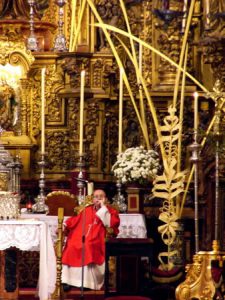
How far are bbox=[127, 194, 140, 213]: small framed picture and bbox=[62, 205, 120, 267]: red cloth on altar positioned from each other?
3.88ft

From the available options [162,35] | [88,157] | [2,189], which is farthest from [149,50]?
[2,189]

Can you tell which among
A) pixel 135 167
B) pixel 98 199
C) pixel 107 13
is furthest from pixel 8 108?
pixel 98 199

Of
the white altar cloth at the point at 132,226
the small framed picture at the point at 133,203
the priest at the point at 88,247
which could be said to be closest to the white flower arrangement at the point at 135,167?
the small framed picture at the point at 133,203

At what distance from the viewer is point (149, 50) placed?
A: 75.7ft

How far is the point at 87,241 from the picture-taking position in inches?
787

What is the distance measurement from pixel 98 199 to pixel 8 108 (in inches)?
122

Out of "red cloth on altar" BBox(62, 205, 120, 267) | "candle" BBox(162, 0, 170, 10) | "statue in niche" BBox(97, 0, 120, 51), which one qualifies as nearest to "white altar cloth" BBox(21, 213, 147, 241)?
"red cloth on altar" BBox(62, 205, 120, 267)

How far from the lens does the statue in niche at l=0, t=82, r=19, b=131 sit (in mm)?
22766

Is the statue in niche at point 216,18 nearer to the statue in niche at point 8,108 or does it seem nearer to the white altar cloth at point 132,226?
the white altar cloth at point 132,226

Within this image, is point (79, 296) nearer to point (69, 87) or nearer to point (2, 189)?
point (2, 189)

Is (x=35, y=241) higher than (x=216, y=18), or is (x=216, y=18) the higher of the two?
(x=216, y=18)

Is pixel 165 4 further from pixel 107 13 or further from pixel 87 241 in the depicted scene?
pixel 87 241

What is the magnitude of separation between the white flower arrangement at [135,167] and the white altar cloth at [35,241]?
2290 millimetres

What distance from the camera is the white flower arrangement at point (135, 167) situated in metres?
21.3
